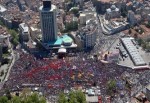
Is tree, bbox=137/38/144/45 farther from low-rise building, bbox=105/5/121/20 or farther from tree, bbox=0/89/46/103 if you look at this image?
tree, bbox=0/89/46/103

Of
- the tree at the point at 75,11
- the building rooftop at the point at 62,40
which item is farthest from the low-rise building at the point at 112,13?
the building rooftop at the point at 62,40

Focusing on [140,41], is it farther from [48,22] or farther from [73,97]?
[73,97]

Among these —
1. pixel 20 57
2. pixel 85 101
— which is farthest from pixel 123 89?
pixel 20 57

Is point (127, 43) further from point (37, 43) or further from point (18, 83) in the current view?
point (18, 83)

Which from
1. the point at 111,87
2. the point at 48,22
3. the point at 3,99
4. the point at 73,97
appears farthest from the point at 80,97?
the point at 48,22

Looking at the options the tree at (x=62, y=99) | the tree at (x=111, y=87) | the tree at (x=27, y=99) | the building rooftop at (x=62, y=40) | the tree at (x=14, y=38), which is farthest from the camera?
the tree at (x=14, y=38)

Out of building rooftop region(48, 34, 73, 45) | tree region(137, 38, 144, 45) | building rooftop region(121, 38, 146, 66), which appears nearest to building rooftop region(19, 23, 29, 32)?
building rooftop region(48, 34, 73, 45)

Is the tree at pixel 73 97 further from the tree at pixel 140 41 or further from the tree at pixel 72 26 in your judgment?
the tree at pixel 72 26
